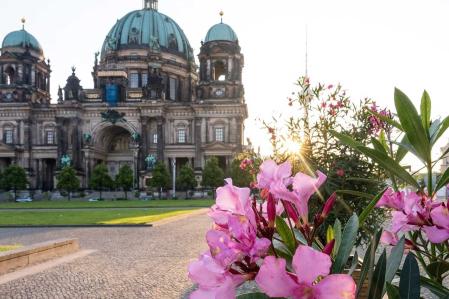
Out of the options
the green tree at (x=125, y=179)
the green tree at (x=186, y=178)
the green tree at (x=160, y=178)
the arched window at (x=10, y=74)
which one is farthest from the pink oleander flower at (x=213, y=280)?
the arched window at (x=10, y=74)

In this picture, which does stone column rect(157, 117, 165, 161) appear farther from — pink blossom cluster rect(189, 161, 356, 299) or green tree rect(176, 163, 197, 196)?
pink blossom cluster rect(189, 161, 356, 299)

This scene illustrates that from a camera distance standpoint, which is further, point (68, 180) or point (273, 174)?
point (68, 180)

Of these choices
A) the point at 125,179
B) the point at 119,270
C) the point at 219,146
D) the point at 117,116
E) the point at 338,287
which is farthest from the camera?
the point at 117,116

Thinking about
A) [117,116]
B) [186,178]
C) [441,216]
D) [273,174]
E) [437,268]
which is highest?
[117,116]

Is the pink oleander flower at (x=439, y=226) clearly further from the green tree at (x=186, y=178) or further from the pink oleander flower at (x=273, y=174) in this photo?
the green tree at (x=186, y=178)

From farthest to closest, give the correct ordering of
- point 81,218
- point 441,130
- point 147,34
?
point 147,34
point 81,218
point 441,130

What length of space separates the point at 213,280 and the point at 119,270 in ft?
29.7

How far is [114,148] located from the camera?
71.2 metres

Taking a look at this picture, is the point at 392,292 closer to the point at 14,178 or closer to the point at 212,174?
the point at 212,174

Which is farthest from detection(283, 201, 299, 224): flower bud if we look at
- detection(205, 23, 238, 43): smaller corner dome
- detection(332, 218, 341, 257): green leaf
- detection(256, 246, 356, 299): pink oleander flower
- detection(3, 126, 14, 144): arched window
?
detection(3, 126, 14, 144): arched window

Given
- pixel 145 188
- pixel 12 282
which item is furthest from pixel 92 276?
pixel 145 188

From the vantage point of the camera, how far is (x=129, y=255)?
38.9 ft

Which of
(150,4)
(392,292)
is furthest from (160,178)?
(392,292)

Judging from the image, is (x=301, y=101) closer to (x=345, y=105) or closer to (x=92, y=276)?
(x=345, y=105)
